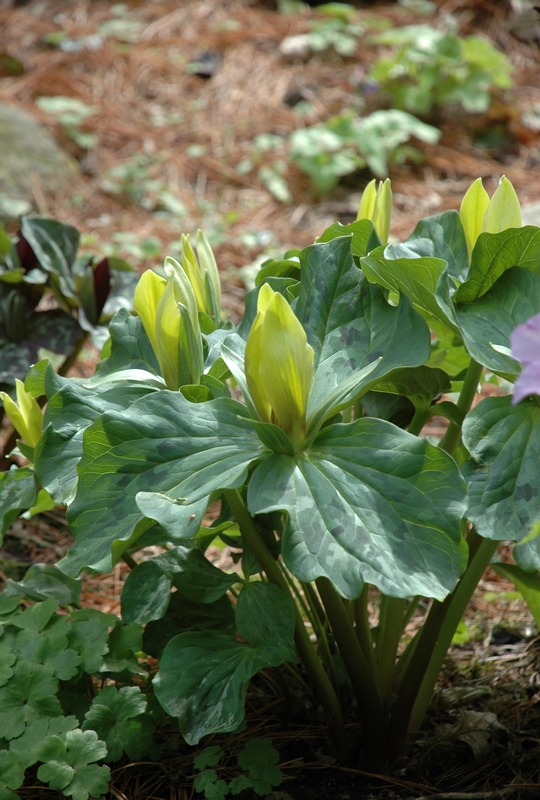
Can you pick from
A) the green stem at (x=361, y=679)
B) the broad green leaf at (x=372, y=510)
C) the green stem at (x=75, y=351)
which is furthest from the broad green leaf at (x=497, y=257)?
the green stem at (x=75, y=351)

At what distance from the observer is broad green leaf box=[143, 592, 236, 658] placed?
138 cm

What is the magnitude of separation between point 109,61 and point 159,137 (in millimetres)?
1183

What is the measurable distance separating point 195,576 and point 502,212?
2.72 feet

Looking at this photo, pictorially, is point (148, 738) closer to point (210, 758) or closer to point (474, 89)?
point (210, 758)

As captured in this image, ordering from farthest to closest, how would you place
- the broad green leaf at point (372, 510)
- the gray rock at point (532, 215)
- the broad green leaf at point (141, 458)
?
the gray rock at point (532, 215), the broad green leaf at point (141, 458), the broad green leaf at point (372, 510)

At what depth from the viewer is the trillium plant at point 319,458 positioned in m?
1.03

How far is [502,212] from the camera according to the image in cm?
125

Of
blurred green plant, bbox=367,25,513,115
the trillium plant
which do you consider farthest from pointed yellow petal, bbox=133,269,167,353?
blurred green plant, bbox=367,25,513,115

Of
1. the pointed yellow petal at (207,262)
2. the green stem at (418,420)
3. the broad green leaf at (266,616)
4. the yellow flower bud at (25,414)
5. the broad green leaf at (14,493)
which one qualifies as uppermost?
the pointed yellow petal at (207,262)

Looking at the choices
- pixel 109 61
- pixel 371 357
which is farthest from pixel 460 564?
pixel 109 61

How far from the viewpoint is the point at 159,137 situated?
15.5ft

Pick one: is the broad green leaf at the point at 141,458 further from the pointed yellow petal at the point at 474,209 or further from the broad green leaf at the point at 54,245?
the broad green leaf at the point at 54,245

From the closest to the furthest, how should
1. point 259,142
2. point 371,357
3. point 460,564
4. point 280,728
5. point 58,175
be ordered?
1. point 460,564
2. point 371,357
3. point 280,728
4. point 58,175
5. point 259,142

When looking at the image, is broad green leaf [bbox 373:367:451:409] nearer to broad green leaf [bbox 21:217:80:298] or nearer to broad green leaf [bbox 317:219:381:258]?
broad green leaf [bbox 317:219:381:258]
